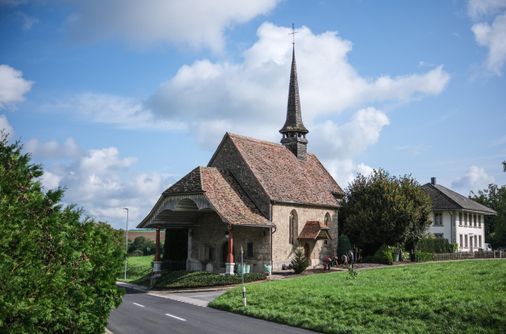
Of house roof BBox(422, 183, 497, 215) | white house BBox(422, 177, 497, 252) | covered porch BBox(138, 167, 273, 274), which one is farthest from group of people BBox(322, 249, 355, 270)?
house roof BBox(422, 183, 497, 215)

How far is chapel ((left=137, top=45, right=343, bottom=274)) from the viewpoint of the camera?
112ft

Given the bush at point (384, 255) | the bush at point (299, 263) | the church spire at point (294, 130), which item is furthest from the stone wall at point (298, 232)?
the church spire at point (294, 130)

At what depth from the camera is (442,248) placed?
52375 millimetres

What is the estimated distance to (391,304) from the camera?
18.1 metres

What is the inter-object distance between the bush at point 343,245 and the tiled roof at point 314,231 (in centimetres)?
308

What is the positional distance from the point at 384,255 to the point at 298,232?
7.91m

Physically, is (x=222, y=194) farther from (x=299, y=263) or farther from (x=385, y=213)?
(x=385, y=213)

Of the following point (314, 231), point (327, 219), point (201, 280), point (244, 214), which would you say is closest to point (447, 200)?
point (327, 219)

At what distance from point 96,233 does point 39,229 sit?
90.0 inches

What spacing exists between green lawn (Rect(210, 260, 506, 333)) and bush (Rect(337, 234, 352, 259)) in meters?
17.1

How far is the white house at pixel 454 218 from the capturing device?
57.8m

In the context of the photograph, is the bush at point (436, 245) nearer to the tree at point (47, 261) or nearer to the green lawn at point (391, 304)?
the green lawn at point (391, 304)

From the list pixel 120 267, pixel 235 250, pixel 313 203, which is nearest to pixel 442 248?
pixel 313 203

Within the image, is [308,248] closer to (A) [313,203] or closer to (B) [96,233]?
(A) [313,203]
